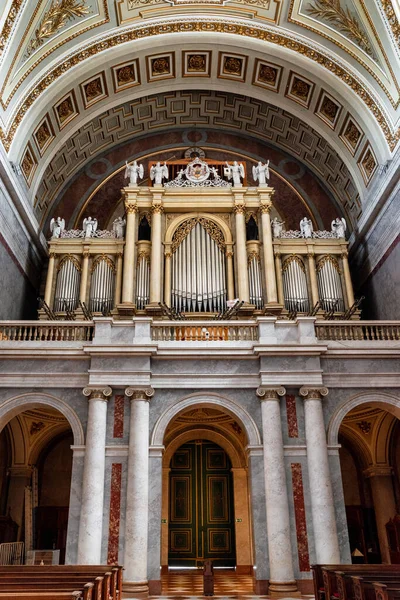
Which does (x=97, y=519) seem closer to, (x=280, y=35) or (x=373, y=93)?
(x=373, y=93)

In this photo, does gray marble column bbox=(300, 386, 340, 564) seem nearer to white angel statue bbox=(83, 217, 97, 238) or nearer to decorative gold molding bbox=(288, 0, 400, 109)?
decorative gold molding bbox=(288, 0, 400, 109)

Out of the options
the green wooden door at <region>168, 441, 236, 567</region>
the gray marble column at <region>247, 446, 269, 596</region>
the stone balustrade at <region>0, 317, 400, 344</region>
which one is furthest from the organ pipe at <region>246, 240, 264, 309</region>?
the gray marble column at <region>247, 446, 269, 596</region>

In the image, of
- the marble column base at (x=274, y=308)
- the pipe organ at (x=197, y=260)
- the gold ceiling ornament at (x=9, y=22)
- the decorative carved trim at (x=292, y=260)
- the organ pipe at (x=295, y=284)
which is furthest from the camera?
the decorative carved trim at (x=292, y=260)

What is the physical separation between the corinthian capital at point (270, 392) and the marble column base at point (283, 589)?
3608mm

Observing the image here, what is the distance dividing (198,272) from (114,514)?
7.33 metres

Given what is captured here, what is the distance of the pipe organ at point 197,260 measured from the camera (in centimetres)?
1625

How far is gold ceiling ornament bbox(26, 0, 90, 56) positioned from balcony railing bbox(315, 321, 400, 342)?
34.2 feet

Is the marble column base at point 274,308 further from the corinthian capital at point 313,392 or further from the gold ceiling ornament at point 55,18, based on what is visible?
the gold ceiling ornament at point 55,18

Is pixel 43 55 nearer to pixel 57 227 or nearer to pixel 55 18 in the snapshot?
pixel 55 18

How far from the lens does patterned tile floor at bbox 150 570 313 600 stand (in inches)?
432

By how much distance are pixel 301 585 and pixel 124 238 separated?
11082 mm

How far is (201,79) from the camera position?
18969 millimetres

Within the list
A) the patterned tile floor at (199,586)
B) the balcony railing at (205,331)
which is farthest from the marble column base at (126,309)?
A: the patterned tile floor at (199,586)

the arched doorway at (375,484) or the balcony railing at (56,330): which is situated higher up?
the balcony railing at (56,330)
